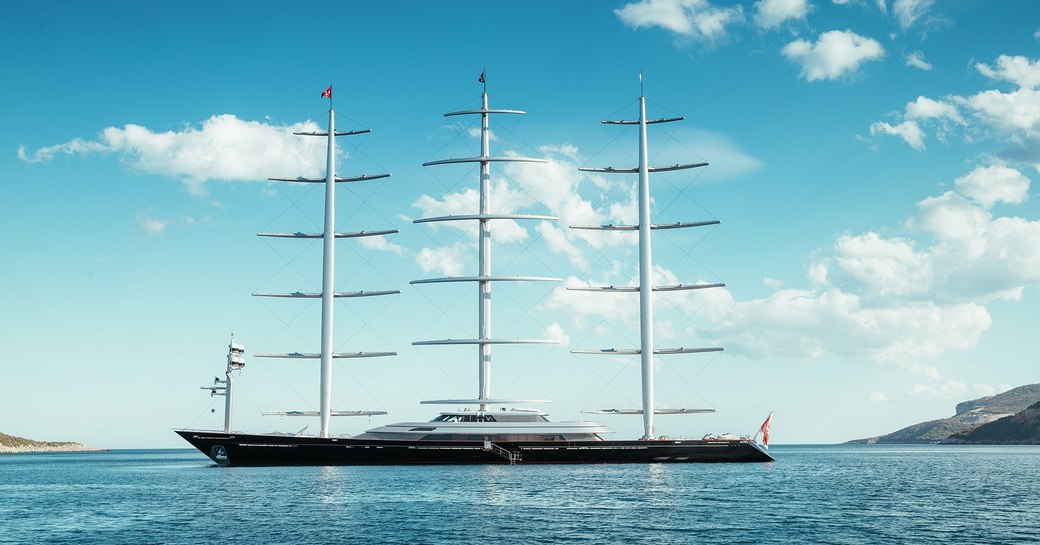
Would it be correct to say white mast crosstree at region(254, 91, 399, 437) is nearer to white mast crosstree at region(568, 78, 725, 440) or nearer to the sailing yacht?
the sailing yacht

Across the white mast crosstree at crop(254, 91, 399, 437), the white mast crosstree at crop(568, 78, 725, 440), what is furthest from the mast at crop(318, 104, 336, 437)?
the white mast crosstree at crop(568, 78, 725, 440)

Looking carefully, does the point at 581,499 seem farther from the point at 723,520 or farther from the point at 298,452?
the point at 298,452

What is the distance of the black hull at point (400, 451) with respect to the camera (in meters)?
64.9

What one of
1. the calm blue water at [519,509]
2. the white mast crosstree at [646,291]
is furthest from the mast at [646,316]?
the calm blue water at [519,509]

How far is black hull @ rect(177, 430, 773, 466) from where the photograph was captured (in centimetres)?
6494

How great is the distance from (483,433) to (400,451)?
576 centimetres

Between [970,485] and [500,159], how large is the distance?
127 feet

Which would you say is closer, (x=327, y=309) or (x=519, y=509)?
(x=519, y=509)

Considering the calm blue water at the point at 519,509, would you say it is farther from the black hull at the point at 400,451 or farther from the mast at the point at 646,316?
the mast at the point at 646,316

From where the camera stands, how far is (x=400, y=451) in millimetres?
65062

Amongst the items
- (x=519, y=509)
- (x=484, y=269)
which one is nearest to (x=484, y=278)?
(x=484, y=269)

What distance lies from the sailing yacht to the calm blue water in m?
4.79

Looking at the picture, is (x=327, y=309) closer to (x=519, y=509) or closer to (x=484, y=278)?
(x=484, y=278)

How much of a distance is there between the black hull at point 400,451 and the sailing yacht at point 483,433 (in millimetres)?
68
